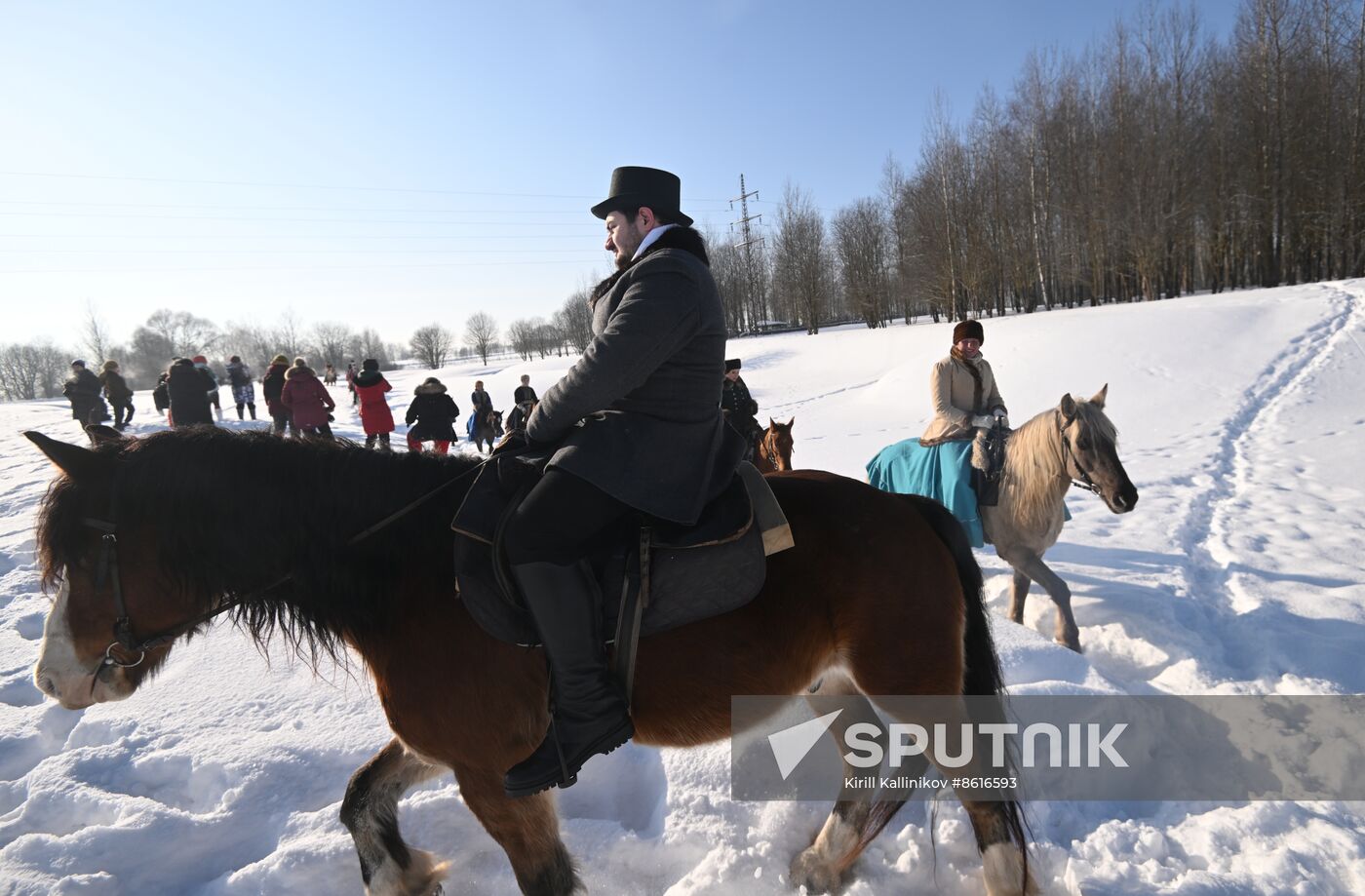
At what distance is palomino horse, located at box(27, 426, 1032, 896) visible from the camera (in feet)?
6.53

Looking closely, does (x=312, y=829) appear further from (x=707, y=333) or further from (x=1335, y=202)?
(x=1335, y=202)

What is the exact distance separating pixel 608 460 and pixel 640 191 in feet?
3.14

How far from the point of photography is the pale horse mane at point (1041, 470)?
4.71 metres

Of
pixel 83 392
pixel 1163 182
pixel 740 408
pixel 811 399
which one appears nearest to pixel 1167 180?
pixel 1163 182

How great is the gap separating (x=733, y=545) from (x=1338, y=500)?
8841 millimetres

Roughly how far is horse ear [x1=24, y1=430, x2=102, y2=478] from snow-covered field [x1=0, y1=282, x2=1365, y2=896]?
0.43 meters

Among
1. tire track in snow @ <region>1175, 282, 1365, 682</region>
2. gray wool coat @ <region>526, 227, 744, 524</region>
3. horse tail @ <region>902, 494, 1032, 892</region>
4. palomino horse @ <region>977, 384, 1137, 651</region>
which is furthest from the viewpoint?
tire track in snow @ <region>1175, 282, 1365, 682</region>

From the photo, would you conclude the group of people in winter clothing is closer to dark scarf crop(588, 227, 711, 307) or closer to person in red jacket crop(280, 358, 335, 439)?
person in red jacket crop(280, 358, 335, 439)

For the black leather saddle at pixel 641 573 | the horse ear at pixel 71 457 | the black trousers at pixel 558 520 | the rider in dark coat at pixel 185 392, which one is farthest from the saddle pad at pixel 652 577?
the rider in dark coat at pixel 185 392

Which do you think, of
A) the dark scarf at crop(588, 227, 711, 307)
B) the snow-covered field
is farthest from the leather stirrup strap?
the snow-covered field

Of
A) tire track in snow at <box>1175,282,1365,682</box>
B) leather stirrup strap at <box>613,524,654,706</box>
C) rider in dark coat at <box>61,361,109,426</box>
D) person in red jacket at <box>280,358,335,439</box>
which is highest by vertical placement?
rider in dark coat at <box>61,361,109,426</box>

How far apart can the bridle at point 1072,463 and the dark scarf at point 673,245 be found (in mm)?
3953

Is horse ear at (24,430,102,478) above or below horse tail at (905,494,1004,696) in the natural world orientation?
above

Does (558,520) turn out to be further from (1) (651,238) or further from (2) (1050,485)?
(2) (1050,485)
